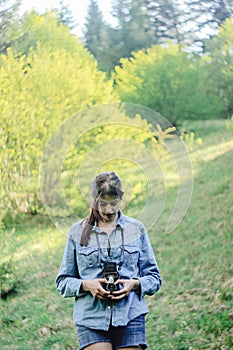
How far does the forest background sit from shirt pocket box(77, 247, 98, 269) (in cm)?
373

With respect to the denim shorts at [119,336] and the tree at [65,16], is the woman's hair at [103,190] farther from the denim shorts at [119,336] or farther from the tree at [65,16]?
the tree at [65,16]

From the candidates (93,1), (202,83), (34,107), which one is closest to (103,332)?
(34,107)

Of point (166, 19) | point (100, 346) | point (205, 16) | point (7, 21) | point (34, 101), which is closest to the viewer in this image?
point (100, 346)

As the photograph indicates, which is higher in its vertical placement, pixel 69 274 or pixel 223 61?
pixel 69 274

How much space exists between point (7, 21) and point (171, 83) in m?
2.31

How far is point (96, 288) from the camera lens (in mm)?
1565

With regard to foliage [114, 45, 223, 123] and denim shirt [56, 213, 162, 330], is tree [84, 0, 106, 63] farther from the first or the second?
denim shirt [56, 213, 162, 330]

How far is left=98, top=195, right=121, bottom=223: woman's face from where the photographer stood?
166cm

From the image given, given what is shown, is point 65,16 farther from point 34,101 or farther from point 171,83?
point 34,101

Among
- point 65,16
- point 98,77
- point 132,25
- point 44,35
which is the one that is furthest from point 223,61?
point 65,16

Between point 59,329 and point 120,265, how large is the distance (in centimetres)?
282

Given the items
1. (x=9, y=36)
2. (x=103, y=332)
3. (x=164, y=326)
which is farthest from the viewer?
(x=9, y=36)

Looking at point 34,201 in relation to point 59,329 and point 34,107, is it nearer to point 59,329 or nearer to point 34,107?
point 34,107

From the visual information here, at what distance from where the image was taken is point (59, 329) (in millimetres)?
4281
